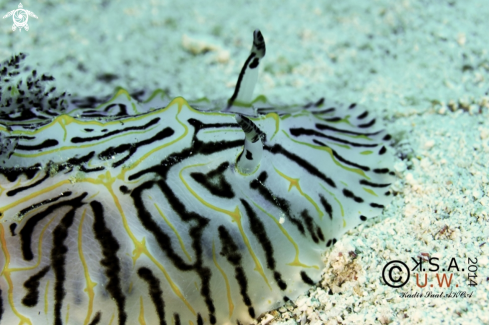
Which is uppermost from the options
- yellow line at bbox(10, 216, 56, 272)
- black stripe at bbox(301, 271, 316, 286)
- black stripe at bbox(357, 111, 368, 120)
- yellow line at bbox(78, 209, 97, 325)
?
black stripe at bbox(357, 111, 368, 120)

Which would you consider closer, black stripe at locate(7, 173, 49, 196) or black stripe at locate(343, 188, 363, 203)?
black stripe at locate(7, 173, 49, 196)

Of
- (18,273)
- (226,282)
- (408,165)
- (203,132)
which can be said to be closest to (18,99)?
(18,273)

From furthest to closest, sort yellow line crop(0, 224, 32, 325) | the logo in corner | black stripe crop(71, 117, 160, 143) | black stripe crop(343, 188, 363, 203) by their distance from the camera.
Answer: the logo in corner
black stripe crop(343, 188, 363, 203)
black stripe crop(71, 117, 160, 143)
yellow line crop(0, 224, 32, 325)

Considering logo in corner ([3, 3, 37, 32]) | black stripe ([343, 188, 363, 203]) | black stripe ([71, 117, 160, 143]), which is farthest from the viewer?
logo in corner ([3, 3, 37, 32])

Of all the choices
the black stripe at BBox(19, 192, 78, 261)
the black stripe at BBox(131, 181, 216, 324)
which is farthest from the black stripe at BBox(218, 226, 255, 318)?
the black stripe at BBox(19, 192, 78, 261)

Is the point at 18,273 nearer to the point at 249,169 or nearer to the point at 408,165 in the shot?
the point at 249,169

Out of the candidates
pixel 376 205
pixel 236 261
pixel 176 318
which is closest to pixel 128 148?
pixel 236 261

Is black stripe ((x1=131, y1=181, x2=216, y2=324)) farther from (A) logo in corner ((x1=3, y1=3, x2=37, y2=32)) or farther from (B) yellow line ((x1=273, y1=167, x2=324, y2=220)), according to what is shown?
(A) logo in corner ((x1=3, y1=3, x2=37, y2=32))

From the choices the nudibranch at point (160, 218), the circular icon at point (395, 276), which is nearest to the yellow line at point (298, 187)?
the nudibranch at point (160, 218)
